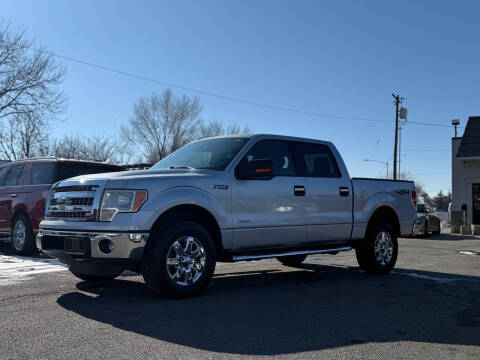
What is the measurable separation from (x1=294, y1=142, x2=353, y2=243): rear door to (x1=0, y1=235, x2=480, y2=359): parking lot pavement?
2.41ft

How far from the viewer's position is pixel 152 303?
5.96 m

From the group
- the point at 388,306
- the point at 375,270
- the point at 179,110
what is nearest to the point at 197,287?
the point at 388,306

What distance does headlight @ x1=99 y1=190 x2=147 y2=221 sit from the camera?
596 centimetres

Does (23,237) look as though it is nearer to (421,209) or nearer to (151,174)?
(151,174)

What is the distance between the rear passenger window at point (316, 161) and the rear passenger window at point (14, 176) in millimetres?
6264

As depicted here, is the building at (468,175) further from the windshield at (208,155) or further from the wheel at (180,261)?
the wheel at (180,261)

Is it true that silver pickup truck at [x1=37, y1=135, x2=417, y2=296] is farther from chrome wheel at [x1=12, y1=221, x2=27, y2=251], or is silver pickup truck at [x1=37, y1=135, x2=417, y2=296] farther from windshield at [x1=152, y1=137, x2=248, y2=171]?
chrome wheel at [x1=12, y1=221, x2=27, y2=251]

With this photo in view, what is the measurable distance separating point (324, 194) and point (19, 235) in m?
6.38

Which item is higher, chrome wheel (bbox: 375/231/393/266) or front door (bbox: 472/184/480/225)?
front door (bbox: 472/184/480/225)

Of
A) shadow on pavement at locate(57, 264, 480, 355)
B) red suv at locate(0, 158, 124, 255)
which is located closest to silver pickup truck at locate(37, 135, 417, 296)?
shadow on pavement at locate(57, 264, 480, 355)

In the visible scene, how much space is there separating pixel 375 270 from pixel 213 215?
355cm

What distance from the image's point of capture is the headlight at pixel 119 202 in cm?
596

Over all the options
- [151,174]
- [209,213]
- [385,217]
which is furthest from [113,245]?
[385,217]

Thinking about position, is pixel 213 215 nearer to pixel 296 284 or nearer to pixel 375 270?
pixel 296 284
